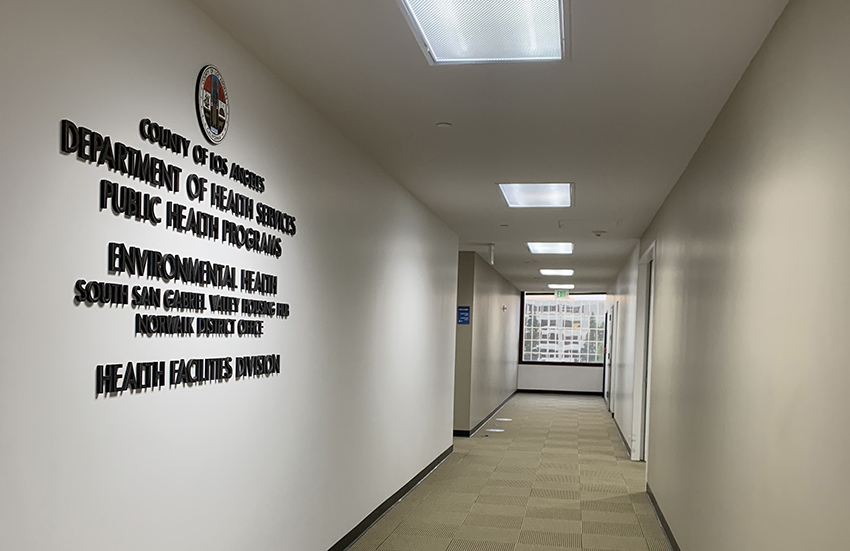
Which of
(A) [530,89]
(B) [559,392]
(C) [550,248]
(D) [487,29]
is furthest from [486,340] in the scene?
(D) [487,29]

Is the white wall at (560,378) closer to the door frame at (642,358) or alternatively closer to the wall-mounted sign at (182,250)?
the door frame at (642,358)

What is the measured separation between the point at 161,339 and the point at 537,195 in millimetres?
5276

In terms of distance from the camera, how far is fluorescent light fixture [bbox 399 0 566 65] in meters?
3.12

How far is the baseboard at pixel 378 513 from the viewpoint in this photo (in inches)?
209

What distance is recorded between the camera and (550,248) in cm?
1180

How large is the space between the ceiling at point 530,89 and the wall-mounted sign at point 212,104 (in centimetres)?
27

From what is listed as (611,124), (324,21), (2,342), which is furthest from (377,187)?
(2,342)

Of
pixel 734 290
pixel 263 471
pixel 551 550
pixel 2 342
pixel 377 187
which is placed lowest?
pixel 551 550

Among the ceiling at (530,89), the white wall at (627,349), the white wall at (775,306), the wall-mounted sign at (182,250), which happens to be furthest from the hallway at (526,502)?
the ceiling at (530,89)

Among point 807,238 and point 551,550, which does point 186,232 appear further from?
point 551,550

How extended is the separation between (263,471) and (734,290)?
261cm

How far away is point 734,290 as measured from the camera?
12.4 feet

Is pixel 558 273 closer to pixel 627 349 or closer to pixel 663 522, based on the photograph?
pixel 627 349

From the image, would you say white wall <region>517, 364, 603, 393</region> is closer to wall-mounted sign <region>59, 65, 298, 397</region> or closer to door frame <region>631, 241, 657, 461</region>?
door frame <region>631, 241, 657, 461</region>
